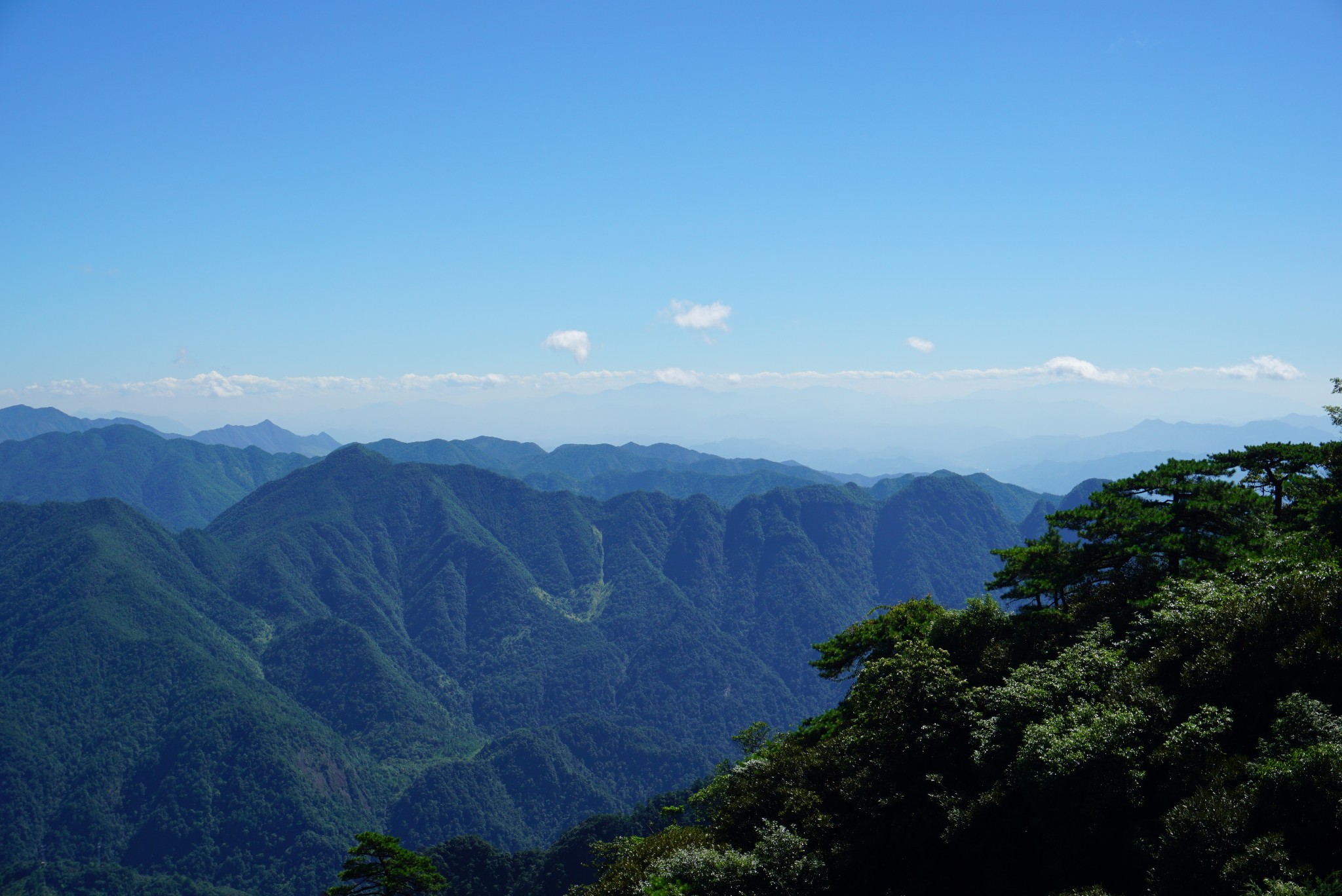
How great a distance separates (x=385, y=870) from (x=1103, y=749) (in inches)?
1638

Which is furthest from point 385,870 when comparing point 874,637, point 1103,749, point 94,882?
point 94,882

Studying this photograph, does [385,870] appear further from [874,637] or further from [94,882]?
[94,882]

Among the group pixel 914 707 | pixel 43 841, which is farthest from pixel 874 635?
pixel 43 841

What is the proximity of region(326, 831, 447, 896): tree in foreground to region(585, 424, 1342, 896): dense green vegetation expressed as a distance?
55.4ft

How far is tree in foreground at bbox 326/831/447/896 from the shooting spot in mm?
42844

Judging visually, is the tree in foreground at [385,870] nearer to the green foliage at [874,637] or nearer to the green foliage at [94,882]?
the green foliage at [874,637]

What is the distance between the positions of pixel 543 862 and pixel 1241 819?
121875mm

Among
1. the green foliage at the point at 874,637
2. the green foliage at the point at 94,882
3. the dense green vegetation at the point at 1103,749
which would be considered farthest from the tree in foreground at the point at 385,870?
the green foliage at the point at 94,882

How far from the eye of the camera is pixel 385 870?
4359cm

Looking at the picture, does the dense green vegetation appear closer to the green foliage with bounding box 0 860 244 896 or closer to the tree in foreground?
the tree in foreground

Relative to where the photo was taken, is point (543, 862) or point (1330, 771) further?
point (543, 862)

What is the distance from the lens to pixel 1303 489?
37.9 m

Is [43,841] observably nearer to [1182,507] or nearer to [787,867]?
[787,867]

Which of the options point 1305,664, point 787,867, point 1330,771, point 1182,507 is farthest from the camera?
point 1182,507
